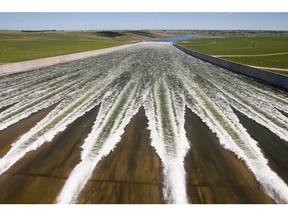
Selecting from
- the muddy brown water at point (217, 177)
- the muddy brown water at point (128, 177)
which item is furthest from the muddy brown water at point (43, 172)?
the muddy brown water at point (217, 177)

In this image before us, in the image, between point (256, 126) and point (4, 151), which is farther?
point (256, 126)

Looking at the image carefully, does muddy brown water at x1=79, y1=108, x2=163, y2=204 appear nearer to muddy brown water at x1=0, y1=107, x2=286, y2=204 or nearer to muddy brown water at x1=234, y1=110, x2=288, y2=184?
muddy brown water at x1=0, y1=107, x2=286, y2=204

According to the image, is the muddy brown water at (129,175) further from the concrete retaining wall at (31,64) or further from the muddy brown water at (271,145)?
the concrete retaining wall at (31,64)

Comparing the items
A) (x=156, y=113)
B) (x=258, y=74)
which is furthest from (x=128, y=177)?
(x=258, y=74)

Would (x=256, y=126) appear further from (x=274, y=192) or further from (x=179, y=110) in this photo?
(x=274, y=192)
